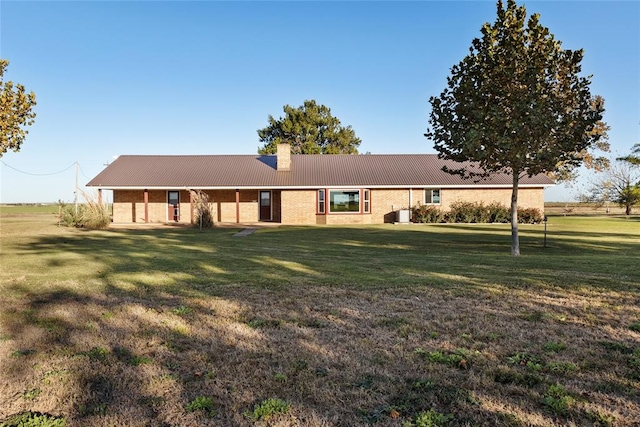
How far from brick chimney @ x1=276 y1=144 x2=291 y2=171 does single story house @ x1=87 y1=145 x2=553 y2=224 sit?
0.24 ft

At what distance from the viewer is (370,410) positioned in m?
3.29

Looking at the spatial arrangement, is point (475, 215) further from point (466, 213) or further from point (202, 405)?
point (202, 405)

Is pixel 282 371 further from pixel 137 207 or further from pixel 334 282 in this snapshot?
pixel 137 207

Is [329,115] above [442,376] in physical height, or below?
above

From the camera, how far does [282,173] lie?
32688 mm

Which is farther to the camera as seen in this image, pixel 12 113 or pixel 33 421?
pixel 12 113

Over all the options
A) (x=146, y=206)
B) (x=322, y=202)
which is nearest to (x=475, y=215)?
(x=322, y=202)

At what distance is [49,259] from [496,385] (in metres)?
10.8

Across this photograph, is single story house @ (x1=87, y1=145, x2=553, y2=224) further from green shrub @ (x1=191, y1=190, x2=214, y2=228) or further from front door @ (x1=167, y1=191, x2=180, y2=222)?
green shrub @ (x1=191, y1=190, x2=214, y2=228)

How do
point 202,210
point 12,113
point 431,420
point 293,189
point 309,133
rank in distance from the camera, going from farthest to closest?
point 309,133 → point 293,189 → point 202,210 → point 12,113 → point 431,420

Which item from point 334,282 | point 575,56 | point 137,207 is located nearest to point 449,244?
point 575,56

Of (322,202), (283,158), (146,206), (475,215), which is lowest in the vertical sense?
(475,215)

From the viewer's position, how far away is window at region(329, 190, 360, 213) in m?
30.4

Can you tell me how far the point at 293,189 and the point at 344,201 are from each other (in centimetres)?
349
